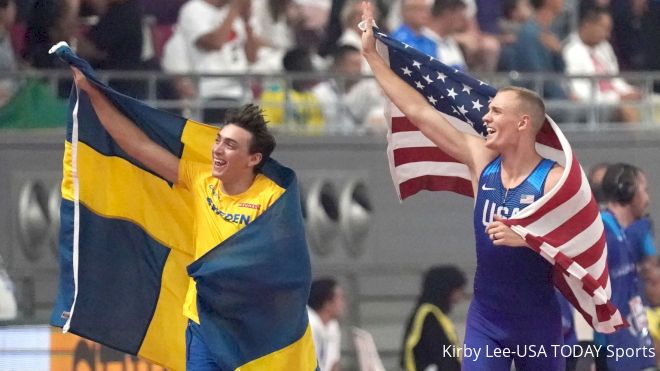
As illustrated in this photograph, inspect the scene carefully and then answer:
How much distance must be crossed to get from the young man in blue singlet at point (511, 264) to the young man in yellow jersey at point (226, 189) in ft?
3.95

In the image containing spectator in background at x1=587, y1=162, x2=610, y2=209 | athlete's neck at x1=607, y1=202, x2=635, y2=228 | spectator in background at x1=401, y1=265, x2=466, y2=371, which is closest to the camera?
athlete's neck at x1=607, y1=202, x2=635, y2=228

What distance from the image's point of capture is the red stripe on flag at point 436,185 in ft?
32.6

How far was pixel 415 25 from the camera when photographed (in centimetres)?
1486

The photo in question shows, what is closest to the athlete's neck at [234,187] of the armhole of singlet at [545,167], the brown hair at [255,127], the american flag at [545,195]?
the brown hair at [255,127]

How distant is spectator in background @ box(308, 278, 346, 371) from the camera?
43.4ft

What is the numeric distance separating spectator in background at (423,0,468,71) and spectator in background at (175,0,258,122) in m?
1.72

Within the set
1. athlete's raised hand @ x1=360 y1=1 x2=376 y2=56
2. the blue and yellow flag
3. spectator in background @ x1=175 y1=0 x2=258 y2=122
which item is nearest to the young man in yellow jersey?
the blue and yellow flag

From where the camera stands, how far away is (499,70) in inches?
623

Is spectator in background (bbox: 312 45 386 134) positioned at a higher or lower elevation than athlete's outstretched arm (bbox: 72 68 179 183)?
higher

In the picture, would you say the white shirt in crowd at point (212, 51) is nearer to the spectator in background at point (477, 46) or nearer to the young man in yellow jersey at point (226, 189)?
the spectator in background at point (477, 46)

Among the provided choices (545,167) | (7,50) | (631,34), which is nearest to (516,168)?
(545,167)

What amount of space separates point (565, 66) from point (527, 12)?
65 cm

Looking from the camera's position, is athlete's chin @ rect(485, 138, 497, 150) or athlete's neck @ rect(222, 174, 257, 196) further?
athlete's neck @ rect(222, 174, 257, 196)

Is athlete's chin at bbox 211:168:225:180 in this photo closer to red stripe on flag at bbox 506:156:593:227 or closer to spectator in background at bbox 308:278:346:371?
red stripe on flag at bbox 506:156:593:227
